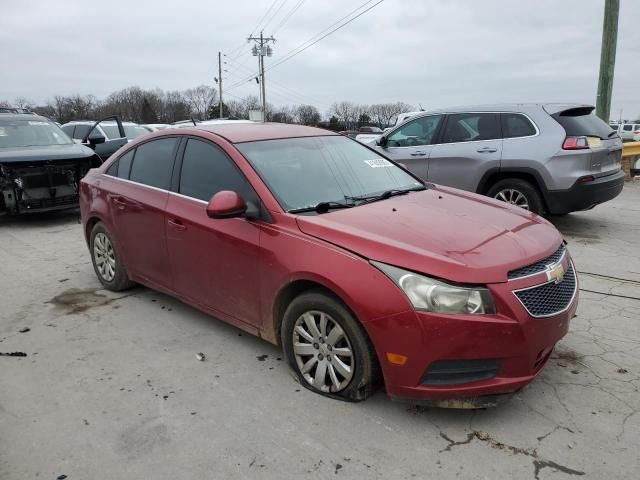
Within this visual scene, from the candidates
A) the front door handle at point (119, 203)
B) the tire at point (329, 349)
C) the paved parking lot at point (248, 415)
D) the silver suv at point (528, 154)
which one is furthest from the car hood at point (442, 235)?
the silver suv at point (528, 154)

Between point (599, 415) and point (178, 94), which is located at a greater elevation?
point (178, 94)

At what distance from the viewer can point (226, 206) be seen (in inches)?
129

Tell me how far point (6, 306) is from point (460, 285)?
13.8ft

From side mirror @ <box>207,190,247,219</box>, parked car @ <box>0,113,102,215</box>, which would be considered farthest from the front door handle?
parked car @ <box>0,113,102,215</box>

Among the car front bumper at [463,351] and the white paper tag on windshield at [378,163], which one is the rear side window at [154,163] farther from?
the car front bumper at [463,351]

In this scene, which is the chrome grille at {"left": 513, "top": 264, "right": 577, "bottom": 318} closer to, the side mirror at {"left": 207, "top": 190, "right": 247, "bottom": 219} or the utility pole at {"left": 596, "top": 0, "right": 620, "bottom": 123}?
the side mirror at {"left": 207, "top": 190, "right": 247, "bottom": 219}

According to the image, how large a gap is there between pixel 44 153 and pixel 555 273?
8.27 meters

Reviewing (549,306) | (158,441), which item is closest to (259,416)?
(158,441)

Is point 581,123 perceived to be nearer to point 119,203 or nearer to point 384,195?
A: point 384,195

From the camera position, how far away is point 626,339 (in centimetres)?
380

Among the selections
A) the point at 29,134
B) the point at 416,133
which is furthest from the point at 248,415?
the point at 29,134

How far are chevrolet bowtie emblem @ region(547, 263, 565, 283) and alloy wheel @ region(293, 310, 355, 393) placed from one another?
1165mm

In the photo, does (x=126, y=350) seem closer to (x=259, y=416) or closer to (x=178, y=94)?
(x=259, y=416)

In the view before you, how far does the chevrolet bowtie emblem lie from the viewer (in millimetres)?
2875
